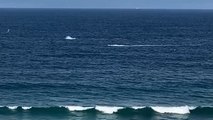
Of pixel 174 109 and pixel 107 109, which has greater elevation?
pixel 107 109

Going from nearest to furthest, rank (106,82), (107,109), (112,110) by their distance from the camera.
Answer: (112,110)
(107,109)
(106,82)

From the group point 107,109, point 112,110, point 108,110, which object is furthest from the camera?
point 107,109

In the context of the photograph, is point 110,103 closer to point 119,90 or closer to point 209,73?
point 119,90

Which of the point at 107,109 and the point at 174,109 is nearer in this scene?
the point at 174,109

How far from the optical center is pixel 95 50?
479 ft

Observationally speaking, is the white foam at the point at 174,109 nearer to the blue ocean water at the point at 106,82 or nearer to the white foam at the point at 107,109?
the blue ocean water at the point at 106,82

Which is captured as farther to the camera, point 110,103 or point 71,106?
point 110,103

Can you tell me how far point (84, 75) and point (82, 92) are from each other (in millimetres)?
17073

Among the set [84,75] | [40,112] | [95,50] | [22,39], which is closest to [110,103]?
[40,112]

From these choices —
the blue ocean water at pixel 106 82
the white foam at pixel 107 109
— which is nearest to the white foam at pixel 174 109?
the blue ocean water at pixel 106 82

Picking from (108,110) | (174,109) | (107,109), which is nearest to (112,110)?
(108,110)

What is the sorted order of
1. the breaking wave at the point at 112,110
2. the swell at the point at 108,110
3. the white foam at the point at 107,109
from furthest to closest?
the white foam at the point at 107,109
the breaking wave at the point at 112,110
the swell at the point at 108,110

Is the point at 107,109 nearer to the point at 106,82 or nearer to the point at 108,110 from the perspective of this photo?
the point at 108,110

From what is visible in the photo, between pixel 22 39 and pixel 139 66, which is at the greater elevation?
pixel 22 39
